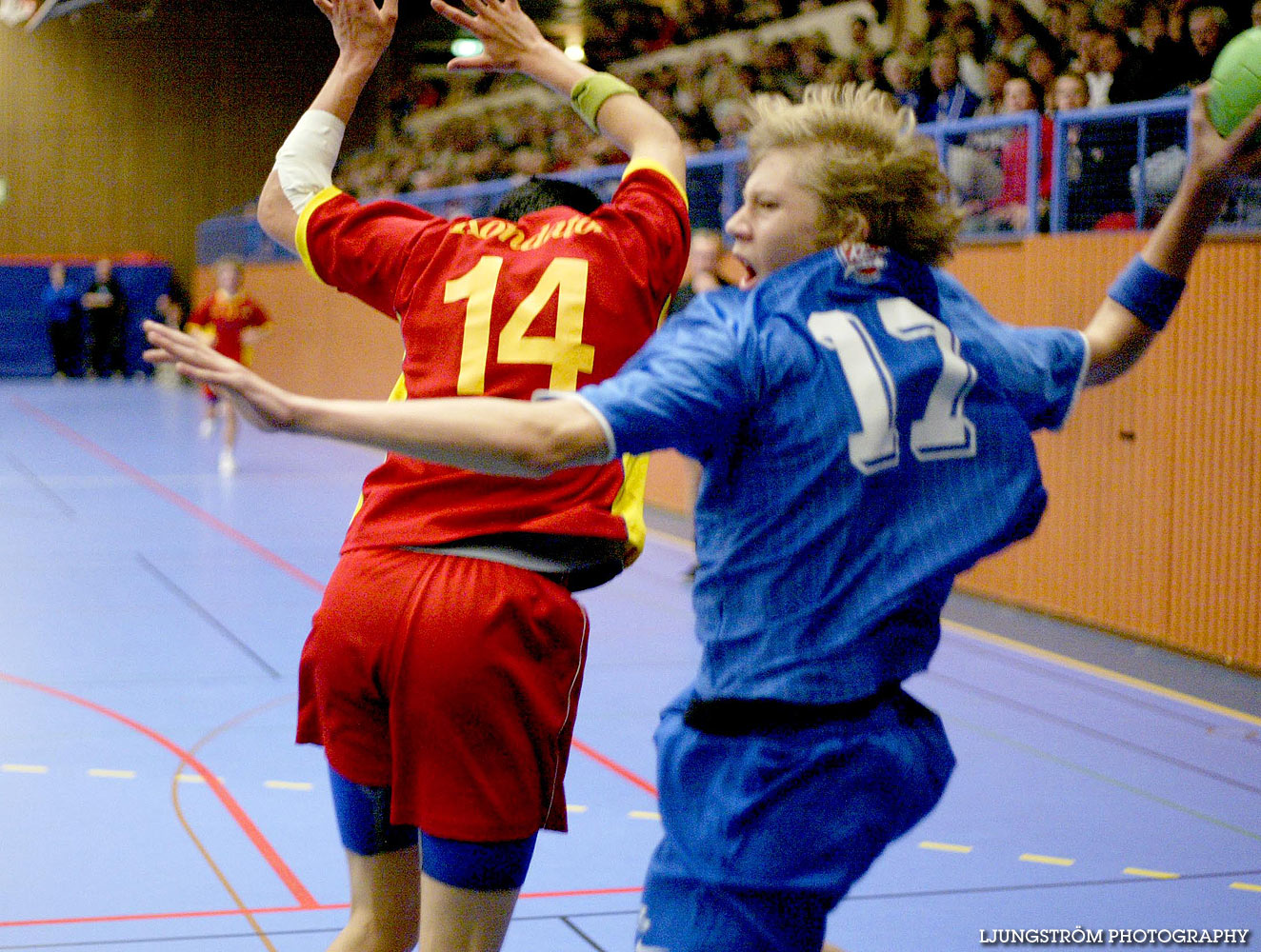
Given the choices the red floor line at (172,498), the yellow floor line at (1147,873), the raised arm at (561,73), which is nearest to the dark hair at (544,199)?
the raised arm at (561,73)

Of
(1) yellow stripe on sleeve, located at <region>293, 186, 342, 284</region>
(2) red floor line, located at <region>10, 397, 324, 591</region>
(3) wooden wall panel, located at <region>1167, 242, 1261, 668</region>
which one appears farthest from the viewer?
(2) red floor line, located at <region>10, 397, 324, 591</region>

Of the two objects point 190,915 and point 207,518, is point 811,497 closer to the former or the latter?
point 190,915

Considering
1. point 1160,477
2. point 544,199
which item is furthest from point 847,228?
point 1160,477

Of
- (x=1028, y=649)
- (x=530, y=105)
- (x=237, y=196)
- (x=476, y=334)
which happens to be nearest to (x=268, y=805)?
(x=476, y=334)

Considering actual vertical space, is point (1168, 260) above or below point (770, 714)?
above

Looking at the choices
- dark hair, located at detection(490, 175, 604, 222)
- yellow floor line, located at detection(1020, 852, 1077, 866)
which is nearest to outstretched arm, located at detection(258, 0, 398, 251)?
dark hair, located at detection(490, 175, 604, 222)

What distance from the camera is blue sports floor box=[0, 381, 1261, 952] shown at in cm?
435

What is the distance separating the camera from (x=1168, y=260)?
232 centimetres

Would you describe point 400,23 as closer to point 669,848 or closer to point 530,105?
point 530,105

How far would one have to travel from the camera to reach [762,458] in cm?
196

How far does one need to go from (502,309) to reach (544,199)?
34 cm

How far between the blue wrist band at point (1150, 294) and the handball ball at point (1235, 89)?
24 cm

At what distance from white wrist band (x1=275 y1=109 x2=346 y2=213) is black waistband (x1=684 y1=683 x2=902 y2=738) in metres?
1.35

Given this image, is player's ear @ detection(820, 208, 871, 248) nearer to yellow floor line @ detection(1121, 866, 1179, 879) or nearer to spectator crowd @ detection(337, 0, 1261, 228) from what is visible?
yellow floor line @ detection(1121, 866, 1179, 879)
